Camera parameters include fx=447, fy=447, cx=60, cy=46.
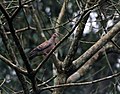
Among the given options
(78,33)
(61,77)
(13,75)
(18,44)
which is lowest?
(13,75)


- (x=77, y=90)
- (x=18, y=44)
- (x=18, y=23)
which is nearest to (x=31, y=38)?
(x=18, y=23)

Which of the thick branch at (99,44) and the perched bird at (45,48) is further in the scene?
the perched bird at (45,48)

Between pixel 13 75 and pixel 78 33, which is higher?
pixel 78 33

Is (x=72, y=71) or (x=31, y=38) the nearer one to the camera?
(x=72, y=71)

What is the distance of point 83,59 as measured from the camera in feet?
13.7

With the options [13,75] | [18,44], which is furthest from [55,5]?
[18,44]

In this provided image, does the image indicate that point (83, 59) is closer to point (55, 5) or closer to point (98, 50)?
point (98, 50)

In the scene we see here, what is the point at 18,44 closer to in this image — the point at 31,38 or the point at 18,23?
the point at 18,23

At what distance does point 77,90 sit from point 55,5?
85.7 inches

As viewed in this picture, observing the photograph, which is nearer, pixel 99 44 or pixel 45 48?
pixel 99 44

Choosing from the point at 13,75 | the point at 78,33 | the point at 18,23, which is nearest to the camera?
the point at 78,33

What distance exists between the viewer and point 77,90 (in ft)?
31.1

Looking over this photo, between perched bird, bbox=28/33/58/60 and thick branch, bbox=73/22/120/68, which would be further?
perched bird, bbox=28/33/58/60

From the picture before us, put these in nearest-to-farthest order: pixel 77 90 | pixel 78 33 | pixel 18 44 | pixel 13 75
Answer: pixel 18 44 < pixel 78 33 < pixel 13 75 < pixel 77 90
